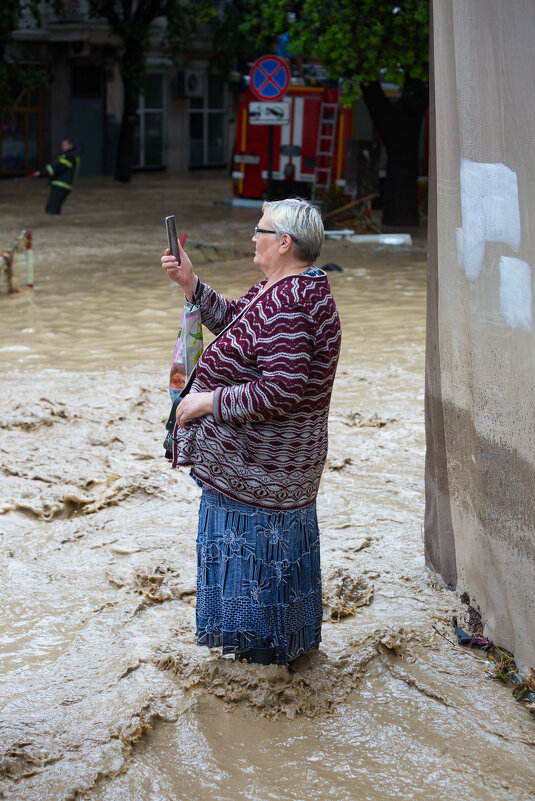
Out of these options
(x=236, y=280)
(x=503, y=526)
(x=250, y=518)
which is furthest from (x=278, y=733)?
(x=236, y=280)

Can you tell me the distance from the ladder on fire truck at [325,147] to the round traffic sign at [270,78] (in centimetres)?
325

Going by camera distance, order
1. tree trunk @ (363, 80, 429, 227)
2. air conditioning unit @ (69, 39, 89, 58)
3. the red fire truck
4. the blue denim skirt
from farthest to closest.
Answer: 1. air conditioning unit @ (69, 39, 89, 58)
2. the red fire truck
3. tree trunk @ (363, 80, 429, 227)
4. the blue denim skirt

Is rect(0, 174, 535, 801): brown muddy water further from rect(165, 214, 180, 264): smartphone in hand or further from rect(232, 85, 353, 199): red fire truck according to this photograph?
rect(232, 85, 353, 199): red fire truck

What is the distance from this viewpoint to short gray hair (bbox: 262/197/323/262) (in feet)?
9.77

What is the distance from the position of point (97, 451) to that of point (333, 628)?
250 cm

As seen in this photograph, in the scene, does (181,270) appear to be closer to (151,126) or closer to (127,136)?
(127,136)

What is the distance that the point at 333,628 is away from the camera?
148 inches

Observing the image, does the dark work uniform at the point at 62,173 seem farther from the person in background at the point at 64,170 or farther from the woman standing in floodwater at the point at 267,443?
the woman standing in floodwater at the point at 267,443

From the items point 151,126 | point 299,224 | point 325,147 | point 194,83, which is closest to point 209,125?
point 194,83

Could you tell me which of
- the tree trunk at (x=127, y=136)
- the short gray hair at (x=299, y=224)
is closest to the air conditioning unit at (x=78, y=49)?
the tree trunk at (x=127, y=136)

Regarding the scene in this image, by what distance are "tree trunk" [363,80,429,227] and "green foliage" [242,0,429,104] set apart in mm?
1621

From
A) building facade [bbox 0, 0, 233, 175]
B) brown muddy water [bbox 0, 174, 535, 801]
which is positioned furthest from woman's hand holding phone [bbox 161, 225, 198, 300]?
building facade [bbox 0, 0, 233, 175]

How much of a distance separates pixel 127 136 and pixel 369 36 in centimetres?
1374

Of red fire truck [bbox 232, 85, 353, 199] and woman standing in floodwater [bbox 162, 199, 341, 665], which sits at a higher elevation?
red fire truck [bbox 232, 85, 353, 199]
